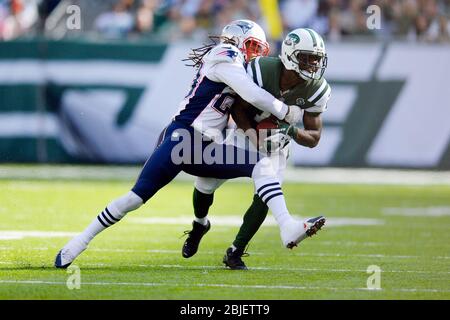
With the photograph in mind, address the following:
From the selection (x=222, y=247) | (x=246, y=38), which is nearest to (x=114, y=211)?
(x=246, y=38)

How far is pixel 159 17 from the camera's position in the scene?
18.0 m

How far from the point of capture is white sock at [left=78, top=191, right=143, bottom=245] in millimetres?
6969

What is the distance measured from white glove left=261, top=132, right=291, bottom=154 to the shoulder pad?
560 millimetres

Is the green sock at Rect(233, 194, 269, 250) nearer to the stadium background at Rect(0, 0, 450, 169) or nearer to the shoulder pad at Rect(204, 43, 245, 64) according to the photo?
the shoulder pad at Rect(204, 43, 245, 64)

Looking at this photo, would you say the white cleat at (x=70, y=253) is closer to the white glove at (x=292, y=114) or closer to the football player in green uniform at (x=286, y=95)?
the football player in green uniform at (x=286, y=95)

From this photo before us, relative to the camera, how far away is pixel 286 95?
24.0 feet

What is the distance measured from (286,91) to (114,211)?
146 centimetres

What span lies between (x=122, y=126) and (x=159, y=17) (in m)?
2.50

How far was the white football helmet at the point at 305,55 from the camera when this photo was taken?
7.07 meters

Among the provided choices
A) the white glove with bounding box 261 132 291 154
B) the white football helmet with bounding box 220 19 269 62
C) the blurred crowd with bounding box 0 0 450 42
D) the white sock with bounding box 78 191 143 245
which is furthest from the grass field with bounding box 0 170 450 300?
the blurred crowd with bounding box 0 0 450 42

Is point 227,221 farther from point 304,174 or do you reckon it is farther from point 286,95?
point 304,174

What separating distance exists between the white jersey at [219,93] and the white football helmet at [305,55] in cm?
30

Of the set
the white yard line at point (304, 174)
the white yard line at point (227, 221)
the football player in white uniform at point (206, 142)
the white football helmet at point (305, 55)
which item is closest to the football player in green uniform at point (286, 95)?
the white football helmet at point (305, 55)

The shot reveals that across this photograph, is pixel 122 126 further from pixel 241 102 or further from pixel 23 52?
pixel 241 102
